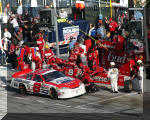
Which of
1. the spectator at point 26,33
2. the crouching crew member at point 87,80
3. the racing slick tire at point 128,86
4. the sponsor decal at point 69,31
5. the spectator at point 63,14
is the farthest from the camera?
the sponsor decal at point 69,31

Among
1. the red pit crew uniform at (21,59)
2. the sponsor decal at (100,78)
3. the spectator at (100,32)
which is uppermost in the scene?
the spectator at (100,32)

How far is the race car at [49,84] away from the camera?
1923cm

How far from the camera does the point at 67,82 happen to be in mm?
19719

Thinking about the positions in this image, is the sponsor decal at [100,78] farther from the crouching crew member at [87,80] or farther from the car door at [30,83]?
the car door at [30,83]

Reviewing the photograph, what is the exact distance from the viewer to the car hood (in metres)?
19.4

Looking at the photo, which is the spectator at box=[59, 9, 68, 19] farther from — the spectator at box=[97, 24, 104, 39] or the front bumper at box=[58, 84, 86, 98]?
the front bumper at box=[58, 84, 86, 98]

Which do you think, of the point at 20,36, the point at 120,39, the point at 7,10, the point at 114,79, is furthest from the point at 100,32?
the point at 7,10

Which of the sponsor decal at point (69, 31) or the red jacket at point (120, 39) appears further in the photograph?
the sponsor decal at point (69, 31)

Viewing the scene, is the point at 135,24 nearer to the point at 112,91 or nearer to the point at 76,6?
the point at 112,91

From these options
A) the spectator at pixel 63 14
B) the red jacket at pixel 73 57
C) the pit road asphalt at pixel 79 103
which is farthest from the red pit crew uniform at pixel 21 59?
the pit road asphalt at pixel 79 103

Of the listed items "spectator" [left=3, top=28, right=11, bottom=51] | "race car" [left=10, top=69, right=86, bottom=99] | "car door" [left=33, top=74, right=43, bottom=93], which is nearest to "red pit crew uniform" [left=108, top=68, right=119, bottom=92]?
"race car" [left=10, top=69, right=86, bottom=99]

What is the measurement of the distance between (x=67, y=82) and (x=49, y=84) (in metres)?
0.88

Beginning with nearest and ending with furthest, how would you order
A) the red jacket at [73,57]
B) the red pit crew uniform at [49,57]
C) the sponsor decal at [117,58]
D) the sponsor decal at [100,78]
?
the sponsor decal at [100,78] < the sponsor decal at [117,58] < the red jacket at [73,57] < the red pit crew uniform at [49,57]

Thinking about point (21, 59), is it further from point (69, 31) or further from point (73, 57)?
point (69, 31)
